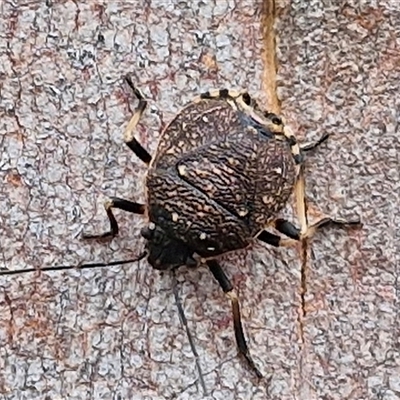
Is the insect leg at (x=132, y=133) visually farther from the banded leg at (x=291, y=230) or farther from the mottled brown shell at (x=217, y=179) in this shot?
the banded leg at (x=291, y=230)

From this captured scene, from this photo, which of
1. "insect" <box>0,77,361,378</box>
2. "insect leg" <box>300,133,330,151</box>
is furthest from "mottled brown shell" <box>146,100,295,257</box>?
"insect leg" <box>300,133,330,151</box>

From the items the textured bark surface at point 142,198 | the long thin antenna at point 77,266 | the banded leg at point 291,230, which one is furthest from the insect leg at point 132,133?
the banded leg at point 291,230

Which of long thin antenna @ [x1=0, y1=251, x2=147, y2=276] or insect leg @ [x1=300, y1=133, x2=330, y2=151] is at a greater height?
insect leg @ [x1=300, y1=133, x2=330, y2=151]

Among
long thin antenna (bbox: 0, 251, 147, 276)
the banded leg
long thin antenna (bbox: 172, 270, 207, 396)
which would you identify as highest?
the banded leg

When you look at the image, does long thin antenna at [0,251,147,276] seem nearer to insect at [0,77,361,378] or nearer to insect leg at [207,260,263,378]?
insect at [0,77,361,378]

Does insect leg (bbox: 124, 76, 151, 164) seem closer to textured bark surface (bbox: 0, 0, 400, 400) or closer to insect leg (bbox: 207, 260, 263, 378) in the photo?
textured bark surface (bbox: 0, 0, 400, 400)

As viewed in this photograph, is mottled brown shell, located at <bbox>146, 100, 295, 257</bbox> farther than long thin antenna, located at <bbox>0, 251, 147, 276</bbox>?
No

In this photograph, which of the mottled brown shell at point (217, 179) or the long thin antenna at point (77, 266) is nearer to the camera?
the mottled brown shell at point (217, 179)

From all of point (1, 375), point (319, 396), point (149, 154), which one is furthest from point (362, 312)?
point (1, 375)

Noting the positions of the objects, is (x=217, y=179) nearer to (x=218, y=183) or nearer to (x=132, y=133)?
(x=218, y=183)
